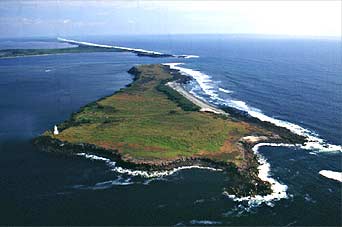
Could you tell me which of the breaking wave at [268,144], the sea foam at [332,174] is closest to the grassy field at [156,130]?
the breaking wave at [268,144]

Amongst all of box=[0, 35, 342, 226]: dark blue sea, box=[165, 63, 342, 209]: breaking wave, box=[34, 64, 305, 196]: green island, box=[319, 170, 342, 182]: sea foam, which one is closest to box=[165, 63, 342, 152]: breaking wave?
box=[165, 63, 342, 209]: breaking wave

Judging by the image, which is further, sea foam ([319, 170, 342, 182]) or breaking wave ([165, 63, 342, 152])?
breaking wave ([165, 63, 342, 152])

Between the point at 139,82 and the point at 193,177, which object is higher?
the point at 139,82

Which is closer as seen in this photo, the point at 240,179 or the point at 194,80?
the point at 240,179

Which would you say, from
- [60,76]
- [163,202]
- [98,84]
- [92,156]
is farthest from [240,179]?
[60,76]

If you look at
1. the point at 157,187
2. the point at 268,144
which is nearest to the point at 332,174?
the point at 268,144

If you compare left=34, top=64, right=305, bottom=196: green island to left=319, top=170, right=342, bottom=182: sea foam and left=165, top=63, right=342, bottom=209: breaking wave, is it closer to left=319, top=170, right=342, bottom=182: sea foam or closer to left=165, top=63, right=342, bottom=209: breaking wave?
left=165, top=63, right=342, bottom=209: breaking wave

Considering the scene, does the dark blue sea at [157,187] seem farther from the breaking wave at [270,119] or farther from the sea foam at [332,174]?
the sea foam at [332,174]

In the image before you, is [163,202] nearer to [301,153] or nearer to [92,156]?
[92,156]
